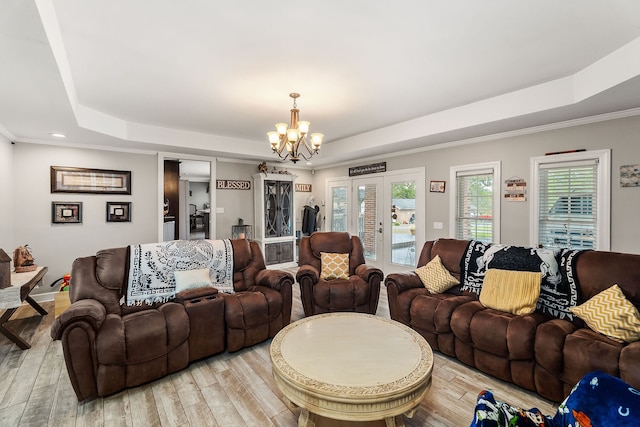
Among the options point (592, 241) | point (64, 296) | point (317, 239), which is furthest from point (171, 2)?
point (592, 241)

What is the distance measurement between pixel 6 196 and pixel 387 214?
18.7ft

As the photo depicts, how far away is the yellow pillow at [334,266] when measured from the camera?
12.4 feet

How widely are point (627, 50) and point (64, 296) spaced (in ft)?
20.1

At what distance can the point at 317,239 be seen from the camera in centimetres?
414

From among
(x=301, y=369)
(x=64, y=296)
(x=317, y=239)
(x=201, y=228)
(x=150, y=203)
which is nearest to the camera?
(x=301, y=369)

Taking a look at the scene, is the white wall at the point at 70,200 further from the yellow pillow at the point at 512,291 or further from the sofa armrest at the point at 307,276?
the yellow pillow at the point at 512,291

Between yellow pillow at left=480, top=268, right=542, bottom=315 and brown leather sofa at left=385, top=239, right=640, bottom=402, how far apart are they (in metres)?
0.08

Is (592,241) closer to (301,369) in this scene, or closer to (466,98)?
(466,98)

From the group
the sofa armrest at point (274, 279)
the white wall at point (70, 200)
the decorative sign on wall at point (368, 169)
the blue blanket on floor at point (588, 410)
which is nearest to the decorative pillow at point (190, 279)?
the sofa armrest at point (274, 279)

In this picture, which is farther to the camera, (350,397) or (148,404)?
(148,404)

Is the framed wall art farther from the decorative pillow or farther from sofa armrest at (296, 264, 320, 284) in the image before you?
sofa armrest at (296, 264, 320, 284)

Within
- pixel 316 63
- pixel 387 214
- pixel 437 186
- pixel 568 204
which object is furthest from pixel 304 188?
pixel 568 204

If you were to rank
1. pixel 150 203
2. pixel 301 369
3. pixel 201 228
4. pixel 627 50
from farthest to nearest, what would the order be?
pixel 201 228 < pixel 150 203 < pixel 627 50 < pixel 301 369

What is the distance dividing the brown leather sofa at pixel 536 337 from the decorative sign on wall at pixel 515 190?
1.45m
